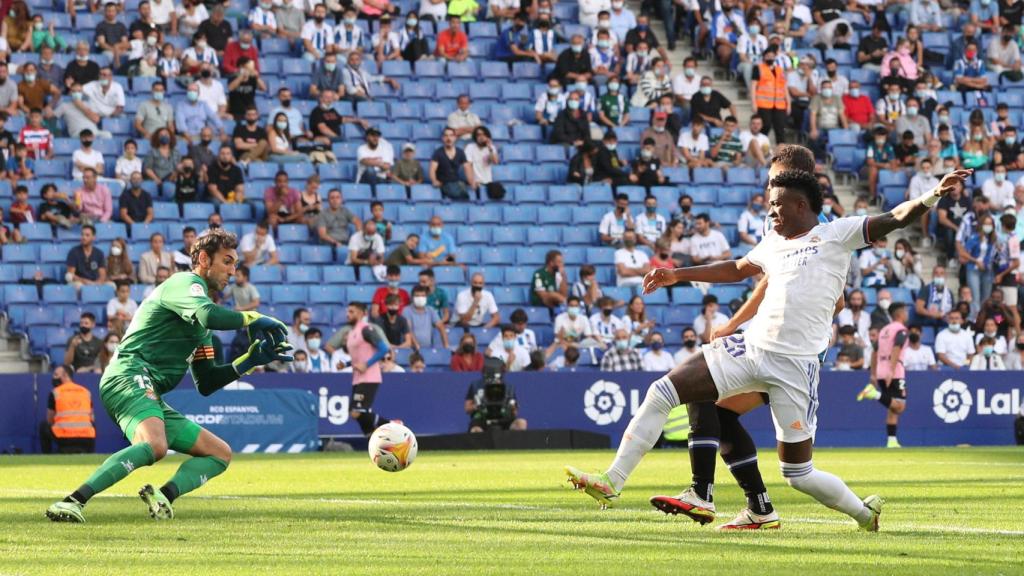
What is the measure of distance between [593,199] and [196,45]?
7.07 meters

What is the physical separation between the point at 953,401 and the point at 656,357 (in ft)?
15.7

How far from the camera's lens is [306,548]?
322 inches

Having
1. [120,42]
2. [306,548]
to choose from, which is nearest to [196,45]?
[120,42]

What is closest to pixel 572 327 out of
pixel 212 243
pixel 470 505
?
pixel 470 505

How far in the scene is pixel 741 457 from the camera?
9.52m

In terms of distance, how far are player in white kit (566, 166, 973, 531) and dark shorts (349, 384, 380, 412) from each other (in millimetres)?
13682

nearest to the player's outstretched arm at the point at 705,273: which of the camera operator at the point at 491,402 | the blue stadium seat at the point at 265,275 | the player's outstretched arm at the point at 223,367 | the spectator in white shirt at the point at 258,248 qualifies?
the player's outstretched arm at the point at 223,367

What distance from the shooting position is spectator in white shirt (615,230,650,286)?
26766mm

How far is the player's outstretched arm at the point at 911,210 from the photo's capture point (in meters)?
8.24

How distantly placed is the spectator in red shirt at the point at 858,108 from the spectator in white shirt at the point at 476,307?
9.33 meters

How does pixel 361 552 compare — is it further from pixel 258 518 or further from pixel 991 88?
pixel 991 88

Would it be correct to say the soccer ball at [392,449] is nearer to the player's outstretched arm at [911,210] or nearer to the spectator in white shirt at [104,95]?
the player's outstretched arm at [911,210]

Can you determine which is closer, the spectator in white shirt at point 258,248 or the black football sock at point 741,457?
the black football sock at point 741,457

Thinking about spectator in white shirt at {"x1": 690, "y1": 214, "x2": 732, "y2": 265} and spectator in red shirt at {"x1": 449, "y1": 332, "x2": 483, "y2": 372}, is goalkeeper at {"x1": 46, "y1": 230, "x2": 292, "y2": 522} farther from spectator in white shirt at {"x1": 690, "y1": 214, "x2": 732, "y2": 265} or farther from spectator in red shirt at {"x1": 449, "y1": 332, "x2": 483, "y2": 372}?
spectator in white shirt at {"x1": 690, "y1": 214, "x2": 732, "y2": 265}
